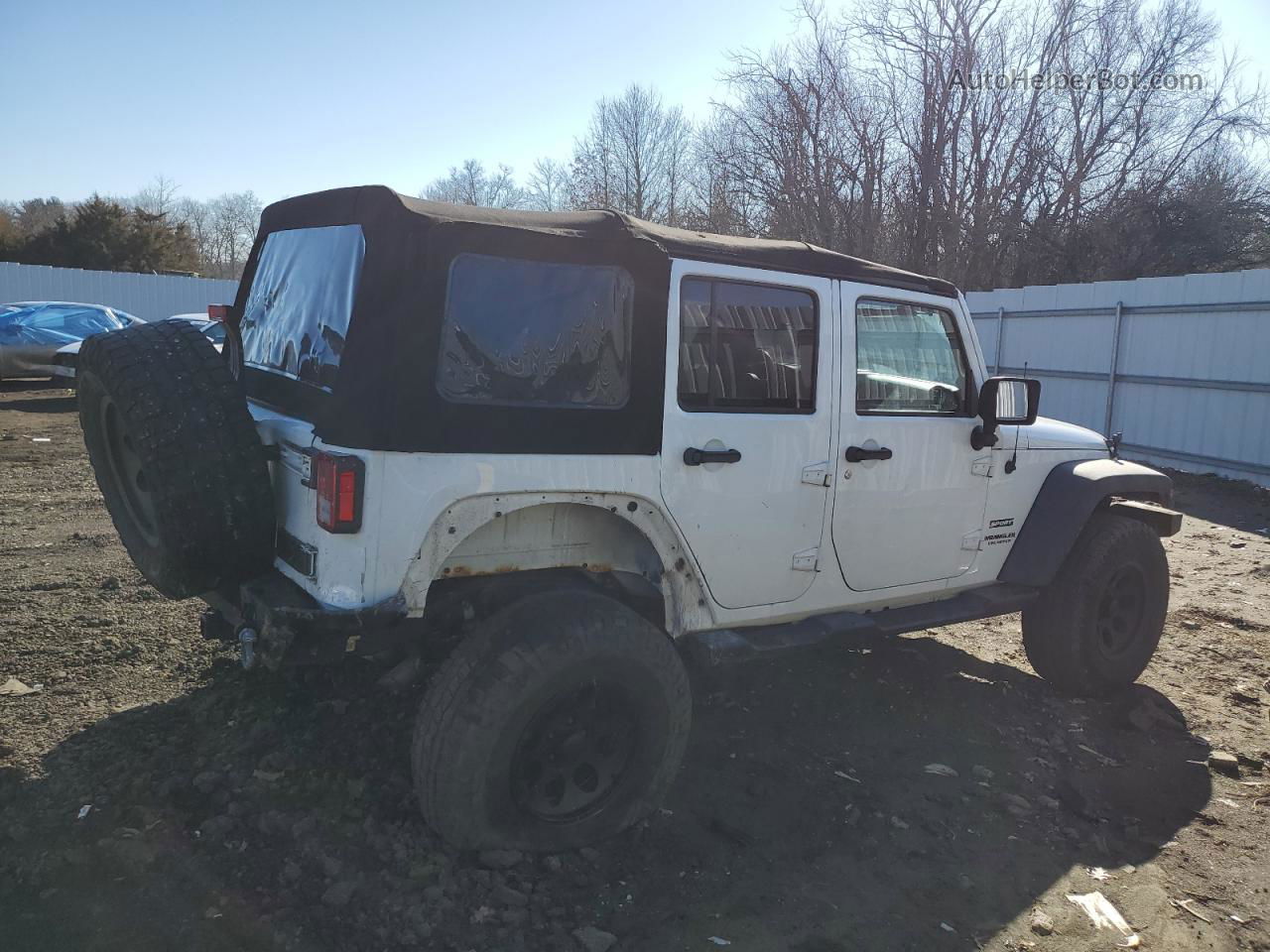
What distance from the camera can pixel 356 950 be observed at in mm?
2664

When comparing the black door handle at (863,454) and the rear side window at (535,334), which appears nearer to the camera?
the rear side window at (535,334)

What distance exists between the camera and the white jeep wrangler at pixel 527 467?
9.36ft

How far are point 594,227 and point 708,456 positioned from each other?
3.02 ft

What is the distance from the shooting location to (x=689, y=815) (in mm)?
3568

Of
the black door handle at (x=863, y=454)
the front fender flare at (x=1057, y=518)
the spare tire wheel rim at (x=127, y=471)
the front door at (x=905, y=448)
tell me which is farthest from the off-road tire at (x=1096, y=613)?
the spare tire wheel rim at (x=127, y=471)

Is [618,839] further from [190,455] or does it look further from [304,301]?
[304,301]

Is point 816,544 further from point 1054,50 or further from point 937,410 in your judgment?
point 1054,50

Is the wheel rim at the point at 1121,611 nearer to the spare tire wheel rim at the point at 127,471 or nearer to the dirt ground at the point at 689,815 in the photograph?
the dirt ground at the point at 689,815

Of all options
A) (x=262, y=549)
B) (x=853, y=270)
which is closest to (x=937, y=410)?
(x=853, y=270)

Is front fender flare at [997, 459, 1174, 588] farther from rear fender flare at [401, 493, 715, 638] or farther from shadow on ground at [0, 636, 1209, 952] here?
rear fender flare at [401, 493, 715, 638]

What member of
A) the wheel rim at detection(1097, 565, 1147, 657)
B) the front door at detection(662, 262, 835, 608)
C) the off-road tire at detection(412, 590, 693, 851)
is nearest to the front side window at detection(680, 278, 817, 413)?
the front door at detection(662, 262, 835, 608)

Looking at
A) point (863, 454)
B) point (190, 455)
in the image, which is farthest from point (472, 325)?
point (863, 454)

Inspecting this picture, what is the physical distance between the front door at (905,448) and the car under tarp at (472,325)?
2.48 feet

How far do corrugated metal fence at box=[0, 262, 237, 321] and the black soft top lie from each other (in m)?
21.9
